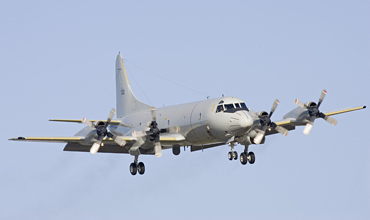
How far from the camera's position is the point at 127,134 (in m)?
53.6

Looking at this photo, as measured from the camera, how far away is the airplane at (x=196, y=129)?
49719mm

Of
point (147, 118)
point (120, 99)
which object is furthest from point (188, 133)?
point (120, 99)

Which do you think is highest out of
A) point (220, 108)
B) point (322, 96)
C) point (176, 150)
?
point (322, 96)

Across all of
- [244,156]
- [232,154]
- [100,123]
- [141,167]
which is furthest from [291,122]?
[100,123]

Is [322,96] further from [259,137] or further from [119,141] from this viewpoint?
[119,141]

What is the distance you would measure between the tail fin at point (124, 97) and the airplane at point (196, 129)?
4848 mm

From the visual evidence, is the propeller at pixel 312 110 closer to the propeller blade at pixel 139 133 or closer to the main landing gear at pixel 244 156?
the main landing gear at pixel 244 156

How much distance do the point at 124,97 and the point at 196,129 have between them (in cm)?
1315

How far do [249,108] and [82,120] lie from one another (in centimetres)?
1066

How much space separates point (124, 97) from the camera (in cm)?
6269

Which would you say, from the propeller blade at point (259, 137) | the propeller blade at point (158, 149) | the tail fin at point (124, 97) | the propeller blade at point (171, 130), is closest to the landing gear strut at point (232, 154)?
the propeller blade at point (259, 137)

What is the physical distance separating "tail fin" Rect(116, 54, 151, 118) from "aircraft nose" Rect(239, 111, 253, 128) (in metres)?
10.9

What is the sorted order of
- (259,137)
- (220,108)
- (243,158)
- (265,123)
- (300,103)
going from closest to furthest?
(220,108), (265,123), (259,137), (300,103), (243,158)

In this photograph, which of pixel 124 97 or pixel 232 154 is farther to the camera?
pixel 124 97
